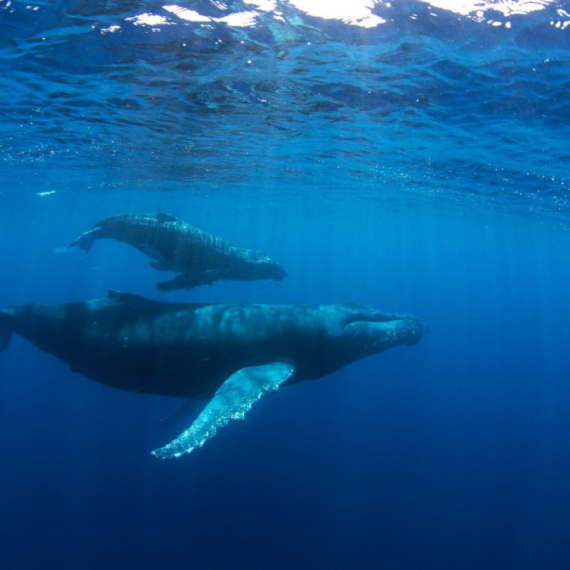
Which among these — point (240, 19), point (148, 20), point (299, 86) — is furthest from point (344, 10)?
point (299, 86)

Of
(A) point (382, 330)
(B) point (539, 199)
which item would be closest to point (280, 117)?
(A) point (382, 330)

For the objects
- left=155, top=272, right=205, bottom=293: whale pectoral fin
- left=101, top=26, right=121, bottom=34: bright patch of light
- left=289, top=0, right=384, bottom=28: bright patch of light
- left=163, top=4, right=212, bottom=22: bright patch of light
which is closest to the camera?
left=289, top=0, right=384, bottom=28: bright patch of light

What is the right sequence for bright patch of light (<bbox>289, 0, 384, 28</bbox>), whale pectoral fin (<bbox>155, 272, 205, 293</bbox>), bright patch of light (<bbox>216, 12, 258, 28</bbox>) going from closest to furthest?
bright patch of light (<bbox>289, 0, 384, 28</bbox>) → bright patch of light (<bbox>216, 12, 258, 28</bbox>) → whale pectoral fin (<bbox>155, 272, 205, 293</bbox>)

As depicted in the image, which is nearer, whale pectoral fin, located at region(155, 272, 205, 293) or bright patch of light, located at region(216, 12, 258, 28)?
bright patch of light, located at region(216, 12, 258, 28)

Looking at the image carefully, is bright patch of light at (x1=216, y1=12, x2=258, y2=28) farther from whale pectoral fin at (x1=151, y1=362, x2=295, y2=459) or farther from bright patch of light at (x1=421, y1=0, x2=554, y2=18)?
whale pectoral fin at (x1=151, y1=362, x2=295, y2=459)

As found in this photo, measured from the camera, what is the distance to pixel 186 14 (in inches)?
357

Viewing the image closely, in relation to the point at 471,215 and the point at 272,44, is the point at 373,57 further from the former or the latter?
the point at 471,215

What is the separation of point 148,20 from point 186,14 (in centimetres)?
95

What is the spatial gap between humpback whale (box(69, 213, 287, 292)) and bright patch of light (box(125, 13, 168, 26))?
4.88 meters

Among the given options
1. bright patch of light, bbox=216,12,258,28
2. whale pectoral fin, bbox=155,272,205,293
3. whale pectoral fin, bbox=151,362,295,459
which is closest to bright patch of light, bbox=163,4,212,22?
bright patch of light, bbox=216,12,258,28

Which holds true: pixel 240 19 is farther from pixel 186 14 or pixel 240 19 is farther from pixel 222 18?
pixel 186 14

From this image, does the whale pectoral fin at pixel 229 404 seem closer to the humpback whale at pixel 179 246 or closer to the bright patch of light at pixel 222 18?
the humpback whale at pixel 179 246

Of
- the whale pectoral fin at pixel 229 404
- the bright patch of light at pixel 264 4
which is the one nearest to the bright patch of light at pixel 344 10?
the bright patch of light at pixel 264 4

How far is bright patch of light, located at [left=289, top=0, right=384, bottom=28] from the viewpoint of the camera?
8.59 meters
